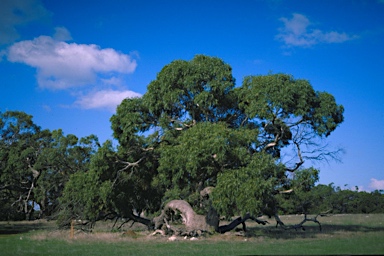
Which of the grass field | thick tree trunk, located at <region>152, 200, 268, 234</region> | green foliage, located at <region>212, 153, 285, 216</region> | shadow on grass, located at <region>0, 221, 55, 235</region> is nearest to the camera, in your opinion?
the grass field

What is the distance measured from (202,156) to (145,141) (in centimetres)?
718

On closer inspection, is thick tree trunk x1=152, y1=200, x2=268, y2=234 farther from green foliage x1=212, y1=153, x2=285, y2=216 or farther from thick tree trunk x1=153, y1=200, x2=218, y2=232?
green foliage x1=212, y1=153, x2=285, y2=216

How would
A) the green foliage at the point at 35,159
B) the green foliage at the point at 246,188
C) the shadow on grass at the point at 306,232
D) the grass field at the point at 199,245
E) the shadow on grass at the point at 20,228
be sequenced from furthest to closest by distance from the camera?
1. the green foliage at the point at 35,159
2. the shadow on grass at the point at 20,228
3. the shadow on grass at the point at 306,232
4. the green foliage at the point at 246,188
5. the grass field at the point at 199,245

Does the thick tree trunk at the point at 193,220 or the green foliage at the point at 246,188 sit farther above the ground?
the green foliage at the point at 246,188

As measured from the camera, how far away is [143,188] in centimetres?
3431

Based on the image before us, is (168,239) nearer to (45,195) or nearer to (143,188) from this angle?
(143,188)

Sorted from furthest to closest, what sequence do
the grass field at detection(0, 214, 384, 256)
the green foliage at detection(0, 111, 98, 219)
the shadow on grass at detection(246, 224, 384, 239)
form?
the green foliage at detection(0, 111, 98, 219), the shadow on grass at detection(246, 224, 384, 239), the grass field at detection(0, 214, 384, 256)

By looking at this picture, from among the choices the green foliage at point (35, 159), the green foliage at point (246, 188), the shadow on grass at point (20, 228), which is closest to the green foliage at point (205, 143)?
the green foliage at point (246, 188)

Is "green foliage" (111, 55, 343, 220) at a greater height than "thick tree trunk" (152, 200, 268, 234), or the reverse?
"green foliage" (111, 55, 343, 220)

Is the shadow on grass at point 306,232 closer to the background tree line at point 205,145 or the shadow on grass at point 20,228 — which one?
the background tree line at point 205,145

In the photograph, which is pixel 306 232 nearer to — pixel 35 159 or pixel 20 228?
pixel 20 228

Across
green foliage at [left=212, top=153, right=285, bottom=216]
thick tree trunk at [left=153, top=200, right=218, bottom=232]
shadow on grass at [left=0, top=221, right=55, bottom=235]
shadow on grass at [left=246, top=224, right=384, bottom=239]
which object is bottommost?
shadow on grass at [left=0, top=221, right=55, bottom=235]

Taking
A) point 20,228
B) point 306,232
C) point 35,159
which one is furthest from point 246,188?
point 35,159

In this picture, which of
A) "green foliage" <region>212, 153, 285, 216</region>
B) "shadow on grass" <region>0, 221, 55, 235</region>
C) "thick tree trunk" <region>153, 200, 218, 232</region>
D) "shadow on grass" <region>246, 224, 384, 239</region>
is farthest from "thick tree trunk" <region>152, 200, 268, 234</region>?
"shadow on grass" <region>0, 221, 55, 235</region>
